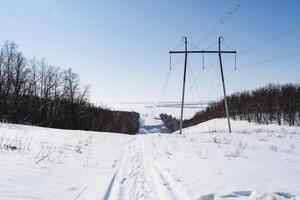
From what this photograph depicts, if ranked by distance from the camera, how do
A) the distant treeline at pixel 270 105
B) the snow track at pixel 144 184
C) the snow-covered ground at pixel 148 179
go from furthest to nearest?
the distant treeline at pixel 270 105, the snow track at pixel 144 184, the snow-covered ground at pixel 148 179

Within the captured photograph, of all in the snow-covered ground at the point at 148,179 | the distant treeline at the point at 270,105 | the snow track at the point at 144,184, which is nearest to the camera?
the snow-covered ground at the point at 148,179

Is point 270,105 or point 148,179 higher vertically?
point 270,105

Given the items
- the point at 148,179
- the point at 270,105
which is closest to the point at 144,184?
the point at 148,179

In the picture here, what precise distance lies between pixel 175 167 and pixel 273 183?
3001 mm

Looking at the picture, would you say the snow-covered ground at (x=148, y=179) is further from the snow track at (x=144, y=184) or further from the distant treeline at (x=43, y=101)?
the distant treeline at (x=43, y=101)

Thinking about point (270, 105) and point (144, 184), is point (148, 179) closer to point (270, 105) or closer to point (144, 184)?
point (144, 184)

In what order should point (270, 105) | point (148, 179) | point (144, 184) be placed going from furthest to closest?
point (270, 105), point (148, 179), point (144, 184)

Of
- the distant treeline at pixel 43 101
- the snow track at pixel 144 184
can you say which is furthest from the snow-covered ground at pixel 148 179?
the distant treeline at pixel 43 101

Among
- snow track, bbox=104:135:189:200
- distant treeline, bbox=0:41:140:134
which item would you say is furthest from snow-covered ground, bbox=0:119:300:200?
distant treeline, bbox=0:41:140:134

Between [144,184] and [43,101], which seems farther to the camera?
[43,101]

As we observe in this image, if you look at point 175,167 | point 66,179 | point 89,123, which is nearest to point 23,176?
point 66,179

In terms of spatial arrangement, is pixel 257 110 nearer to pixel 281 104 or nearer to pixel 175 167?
pixel 281 104

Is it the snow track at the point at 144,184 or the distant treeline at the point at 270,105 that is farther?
the distant treeline at the point at 270,105

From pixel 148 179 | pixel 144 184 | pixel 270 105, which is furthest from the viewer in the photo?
pixel 270 105
